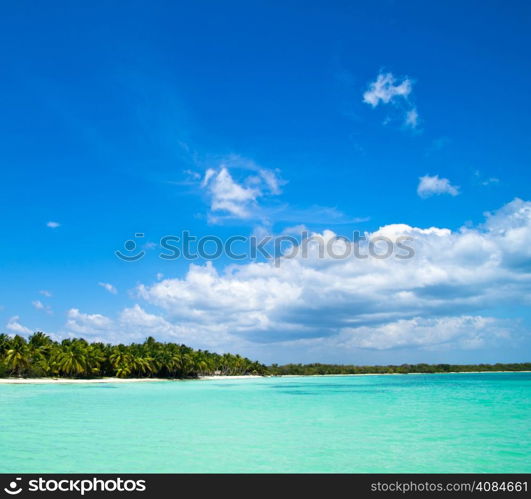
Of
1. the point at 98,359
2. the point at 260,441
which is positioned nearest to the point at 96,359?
the point at 98,359

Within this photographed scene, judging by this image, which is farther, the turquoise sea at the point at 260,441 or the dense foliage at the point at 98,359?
the dense foliage at the point at 98,359

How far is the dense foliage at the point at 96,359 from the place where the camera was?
6575cm

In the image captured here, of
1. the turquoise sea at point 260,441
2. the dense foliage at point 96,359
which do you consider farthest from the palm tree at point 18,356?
the turquoise sea at point 260,441

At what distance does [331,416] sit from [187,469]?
1540cm

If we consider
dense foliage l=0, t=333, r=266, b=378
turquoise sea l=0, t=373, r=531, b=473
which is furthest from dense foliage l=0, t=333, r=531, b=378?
turquoise sea l=0, t=373, r=531, b=473

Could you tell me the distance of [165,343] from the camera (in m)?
97.9

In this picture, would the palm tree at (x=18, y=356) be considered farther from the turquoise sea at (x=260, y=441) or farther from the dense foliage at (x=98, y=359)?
the turquoise sea at (x=260, y=441)

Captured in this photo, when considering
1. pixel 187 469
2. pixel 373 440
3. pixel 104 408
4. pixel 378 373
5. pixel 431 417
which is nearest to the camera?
pixel 187 469

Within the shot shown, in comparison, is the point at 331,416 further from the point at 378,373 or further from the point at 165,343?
the point at 378,373

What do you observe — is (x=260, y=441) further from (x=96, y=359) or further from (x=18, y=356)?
(x=96, y=359)

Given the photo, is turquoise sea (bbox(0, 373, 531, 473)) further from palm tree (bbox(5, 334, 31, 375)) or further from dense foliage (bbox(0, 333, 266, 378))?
dense foliage (bbox(0, 333, 266, 378))

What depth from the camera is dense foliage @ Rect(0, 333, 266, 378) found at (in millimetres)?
65750

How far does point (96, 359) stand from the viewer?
249 ft
